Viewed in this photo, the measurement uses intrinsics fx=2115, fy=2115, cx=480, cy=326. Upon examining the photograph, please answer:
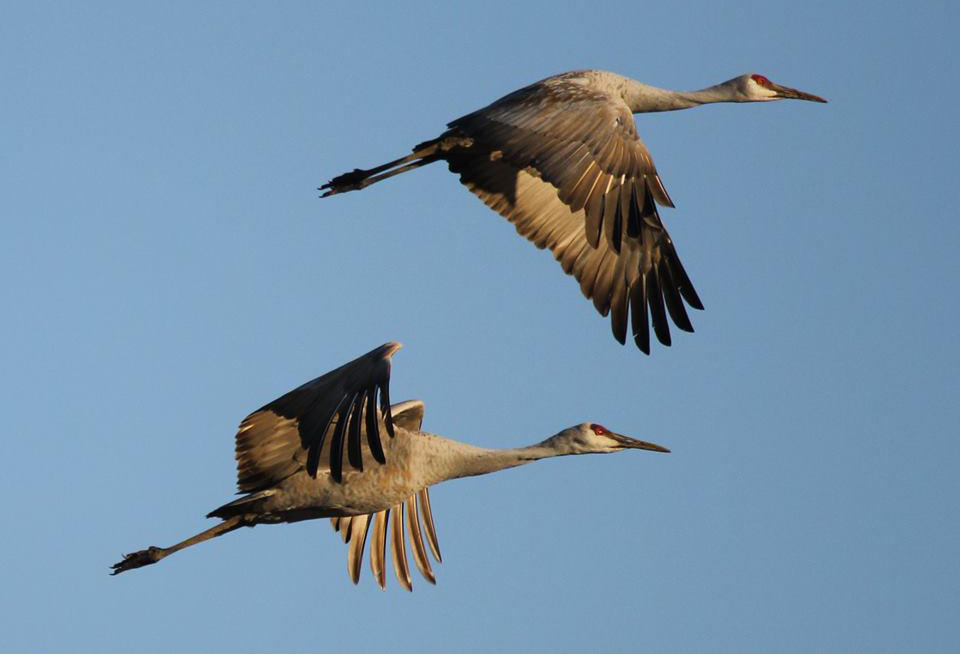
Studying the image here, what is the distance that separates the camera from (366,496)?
13.7 meters

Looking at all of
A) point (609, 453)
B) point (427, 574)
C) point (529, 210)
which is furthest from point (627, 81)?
point (427, 574)

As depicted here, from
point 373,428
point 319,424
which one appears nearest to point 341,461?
point 319,424

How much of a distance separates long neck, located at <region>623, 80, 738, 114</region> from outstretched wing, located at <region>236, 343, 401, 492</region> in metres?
2.62

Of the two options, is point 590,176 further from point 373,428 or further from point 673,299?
point 373,428

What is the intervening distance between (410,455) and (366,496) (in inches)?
15.9

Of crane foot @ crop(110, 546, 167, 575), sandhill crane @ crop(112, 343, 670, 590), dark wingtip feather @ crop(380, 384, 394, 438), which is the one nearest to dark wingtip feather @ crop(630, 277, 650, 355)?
sandhill crane @ crop(112, 343, 670, 590)

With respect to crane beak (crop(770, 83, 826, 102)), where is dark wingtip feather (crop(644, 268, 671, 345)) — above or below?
below

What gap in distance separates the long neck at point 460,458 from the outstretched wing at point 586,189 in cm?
116

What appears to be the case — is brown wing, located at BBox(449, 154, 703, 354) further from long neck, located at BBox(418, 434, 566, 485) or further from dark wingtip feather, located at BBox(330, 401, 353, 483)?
dark wingtip feather, located at BBox(330, 401, 353, 483)

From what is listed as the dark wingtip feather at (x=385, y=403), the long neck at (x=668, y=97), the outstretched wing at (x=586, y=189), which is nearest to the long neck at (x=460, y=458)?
the dark wingtip feather at (x=385, y=403)

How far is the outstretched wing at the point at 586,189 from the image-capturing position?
13.1 meters

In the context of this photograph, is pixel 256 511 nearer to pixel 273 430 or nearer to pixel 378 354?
pixel 273 430

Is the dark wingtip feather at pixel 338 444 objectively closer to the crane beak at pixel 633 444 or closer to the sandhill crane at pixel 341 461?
the sandhill crane at pixel 341 461

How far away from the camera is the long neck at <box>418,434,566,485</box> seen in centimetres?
1392
